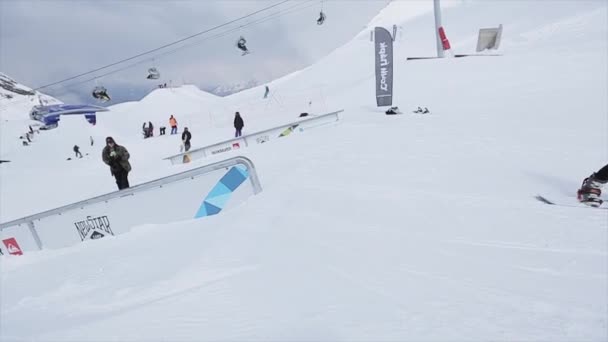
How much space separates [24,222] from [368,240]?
574 centimetres

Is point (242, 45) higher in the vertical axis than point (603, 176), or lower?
higher

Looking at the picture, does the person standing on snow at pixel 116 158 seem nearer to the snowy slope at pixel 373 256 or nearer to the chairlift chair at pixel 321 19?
the snowy slope at pixel 373 256

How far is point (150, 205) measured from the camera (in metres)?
4.83

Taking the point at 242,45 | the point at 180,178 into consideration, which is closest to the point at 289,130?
the point at 180,178

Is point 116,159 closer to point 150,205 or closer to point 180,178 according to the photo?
Answer: point 150,205

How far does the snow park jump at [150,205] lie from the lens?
15.4 feet

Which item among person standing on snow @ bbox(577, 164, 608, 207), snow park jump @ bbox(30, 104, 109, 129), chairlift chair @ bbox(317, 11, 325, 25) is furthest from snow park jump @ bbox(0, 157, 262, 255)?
snow park jump @ bbox(30, 104, 109, 129)

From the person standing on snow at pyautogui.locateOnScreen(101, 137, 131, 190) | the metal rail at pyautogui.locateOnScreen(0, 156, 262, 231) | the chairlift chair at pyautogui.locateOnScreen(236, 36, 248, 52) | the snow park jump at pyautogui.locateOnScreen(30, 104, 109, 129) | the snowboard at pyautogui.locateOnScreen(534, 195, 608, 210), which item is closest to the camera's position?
the snowboard at pyautogui.locateOnScreen(534, 195, 608, 210)

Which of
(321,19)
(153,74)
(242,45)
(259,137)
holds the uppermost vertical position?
(321,19)

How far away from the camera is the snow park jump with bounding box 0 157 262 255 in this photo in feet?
15.4

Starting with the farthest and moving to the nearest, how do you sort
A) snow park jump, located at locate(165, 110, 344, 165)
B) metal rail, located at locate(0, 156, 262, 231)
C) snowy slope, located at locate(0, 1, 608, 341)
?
snow park jump, located at locate(165, 110, 344, 165) < metal rail, located at locate(0, 156, 262, 231) < snowy slope, located at locate(0, 1, 608, 341)

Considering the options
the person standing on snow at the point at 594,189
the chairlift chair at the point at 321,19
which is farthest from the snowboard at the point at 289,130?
the chairlift chair at the point at 321,19

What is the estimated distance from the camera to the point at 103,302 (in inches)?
110

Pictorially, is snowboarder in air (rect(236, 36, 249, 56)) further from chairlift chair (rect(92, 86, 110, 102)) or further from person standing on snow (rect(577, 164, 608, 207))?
person standing on snow (rect(577, 164, 608, 207))
